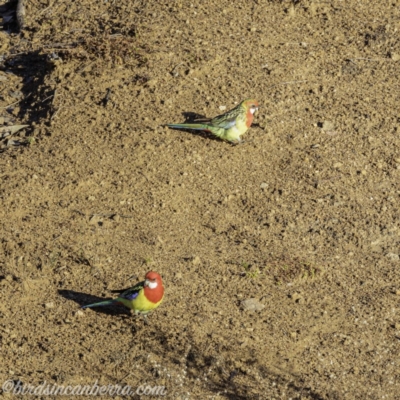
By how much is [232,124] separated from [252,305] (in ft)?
7.87

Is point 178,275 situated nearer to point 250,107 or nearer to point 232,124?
point 232,124

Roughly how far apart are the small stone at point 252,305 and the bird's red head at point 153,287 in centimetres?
92

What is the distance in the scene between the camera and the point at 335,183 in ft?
29.8

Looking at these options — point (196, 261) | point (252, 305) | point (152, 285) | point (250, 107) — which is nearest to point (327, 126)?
point (250, 107)

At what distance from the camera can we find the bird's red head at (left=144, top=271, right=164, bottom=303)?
7.13 metres

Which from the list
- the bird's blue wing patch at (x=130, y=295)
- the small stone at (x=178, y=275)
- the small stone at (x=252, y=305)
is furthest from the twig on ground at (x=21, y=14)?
the small stone at (x=252, y=305)

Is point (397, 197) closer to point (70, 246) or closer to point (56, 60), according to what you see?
point (70, 246)

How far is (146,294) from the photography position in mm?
7113

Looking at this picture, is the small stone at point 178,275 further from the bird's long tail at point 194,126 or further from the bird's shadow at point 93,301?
the bird's long tail at point 194,126

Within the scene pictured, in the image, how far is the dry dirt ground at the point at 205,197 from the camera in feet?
23.6

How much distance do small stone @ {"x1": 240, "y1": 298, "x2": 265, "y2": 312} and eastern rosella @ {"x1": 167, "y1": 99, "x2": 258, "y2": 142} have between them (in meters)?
2.32

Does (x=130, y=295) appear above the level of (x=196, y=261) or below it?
above

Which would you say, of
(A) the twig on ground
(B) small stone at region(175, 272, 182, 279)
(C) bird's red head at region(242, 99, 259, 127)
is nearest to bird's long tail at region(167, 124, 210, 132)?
(C) bird's red head at region(242, 99, 259, 127)

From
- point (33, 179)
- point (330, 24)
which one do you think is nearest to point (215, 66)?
point (330, 24)
